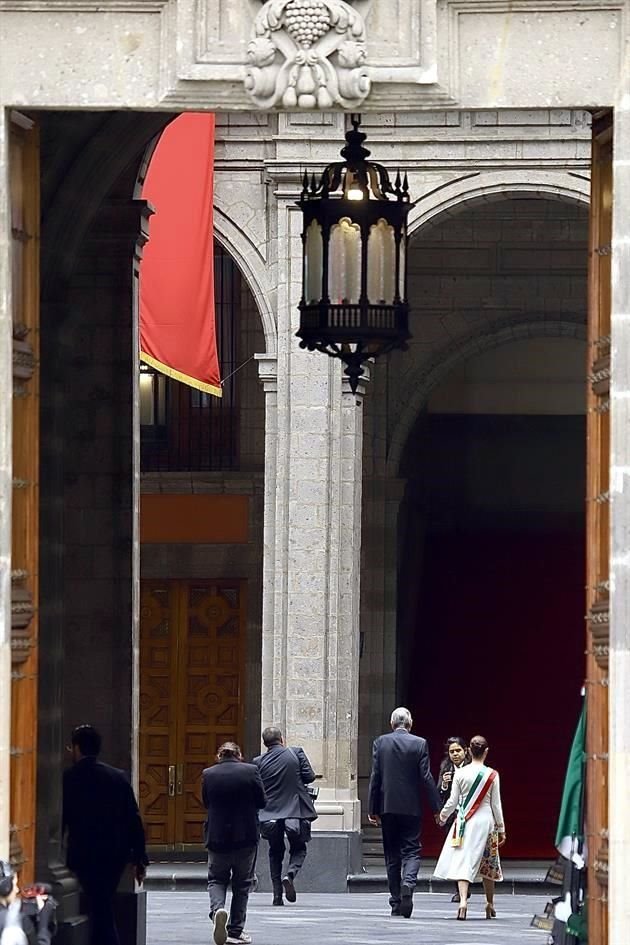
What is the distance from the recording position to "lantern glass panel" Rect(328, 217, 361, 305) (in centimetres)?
1325

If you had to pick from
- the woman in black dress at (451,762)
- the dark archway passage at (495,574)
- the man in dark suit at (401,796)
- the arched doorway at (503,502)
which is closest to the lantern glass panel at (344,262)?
the man in dark suit at (401,796)

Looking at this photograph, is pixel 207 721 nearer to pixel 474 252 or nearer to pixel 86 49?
pixel 474 252

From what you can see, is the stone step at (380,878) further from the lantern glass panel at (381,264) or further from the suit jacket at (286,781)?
the lantern glass panel at (381,264)

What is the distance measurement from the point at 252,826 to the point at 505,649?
13.3 m

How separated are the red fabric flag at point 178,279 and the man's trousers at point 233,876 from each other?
6372 millimetres

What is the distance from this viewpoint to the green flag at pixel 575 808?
1159 cm

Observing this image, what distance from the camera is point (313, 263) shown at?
43.9ft

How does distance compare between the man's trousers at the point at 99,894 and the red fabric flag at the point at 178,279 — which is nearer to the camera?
the man's trousers at the point at 99,894

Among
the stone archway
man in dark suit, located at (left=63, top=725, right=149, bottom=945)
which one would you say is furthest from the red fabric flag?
man in dark suit, located at (left=63, top=725, right=149, bottom=945)

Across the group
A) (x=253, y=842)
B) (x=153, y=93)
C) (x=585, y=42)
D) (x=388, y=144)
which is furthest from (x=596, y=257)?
(x=388, y=144)

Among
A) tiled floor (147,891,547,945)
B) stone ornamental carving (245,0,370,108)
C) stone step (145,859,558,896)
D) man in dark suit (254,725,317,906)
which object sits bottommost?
stone step (145,859,558,896)

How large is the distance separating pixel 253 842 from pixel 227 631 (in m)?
11.8

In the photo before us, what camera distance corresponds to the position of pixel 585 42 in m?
10.5

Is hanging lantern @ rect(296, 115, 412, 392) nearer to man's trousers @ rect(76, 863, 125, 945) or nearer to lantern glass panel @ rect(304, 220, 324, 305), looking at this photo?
lantern glass panel @ rect(304, 220, 324, 305)
